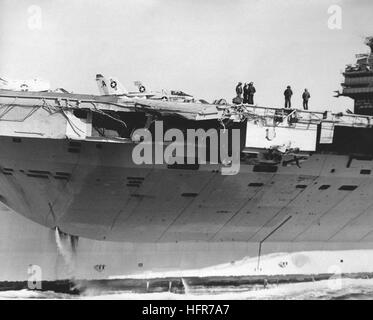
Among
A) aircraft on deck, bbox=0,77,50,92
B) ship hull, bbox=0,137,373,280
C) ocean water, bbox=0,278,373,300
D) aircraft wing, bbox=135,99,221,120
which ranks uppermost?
aircraft on deck, bbox=0,77,50,92

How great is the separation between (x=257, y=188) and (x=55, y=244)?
4.71 m

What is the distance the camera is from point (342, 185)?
53.3 ft

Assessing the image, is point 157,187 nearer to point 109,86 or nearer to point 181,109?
point 181,109

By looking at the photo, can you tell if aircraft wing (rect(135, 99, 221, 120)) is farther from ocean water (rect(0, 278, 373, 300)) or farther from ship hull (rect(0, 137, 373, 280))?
ocean water (rect(0, 278, 373, 300))

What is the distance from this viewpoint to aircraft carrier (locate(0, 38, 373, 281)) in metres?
13.7

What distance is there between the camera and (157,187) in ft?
48.1

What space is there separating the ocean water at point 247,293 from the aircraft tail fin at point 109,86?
8.47 metres

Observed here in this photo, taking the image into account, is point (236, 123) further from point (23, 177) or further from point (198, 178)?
point (23, 177)

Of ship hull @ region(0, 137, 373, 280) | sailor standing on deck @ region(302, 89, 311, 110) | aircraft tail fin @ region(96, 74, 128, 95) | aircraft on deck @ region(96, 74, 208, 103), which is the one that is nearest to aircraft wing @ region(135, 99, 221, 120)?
ship hull @ region(0, 137, 373, 280)

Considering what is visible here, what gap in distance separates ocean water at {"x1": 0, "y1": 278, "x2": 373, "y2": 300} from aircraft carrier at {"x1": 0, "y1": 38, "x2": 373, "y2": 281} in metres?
0.42

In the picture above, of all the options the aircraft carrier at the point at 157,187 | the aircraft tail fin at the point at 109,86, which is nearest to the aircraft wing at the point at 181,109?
the aircraft carrier at the point at 157,187

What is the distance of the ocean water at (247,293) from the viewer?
49.8 ft

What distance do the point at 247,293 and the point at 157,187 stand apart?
383 cm
